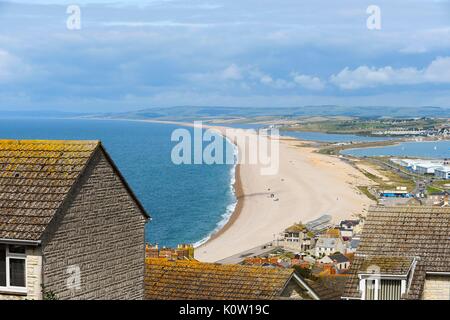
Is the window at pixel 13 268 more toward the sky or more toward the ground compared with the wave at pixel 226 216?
more toward the sky

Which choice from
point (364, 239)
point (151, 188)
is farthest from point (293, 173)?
point (364, 239)

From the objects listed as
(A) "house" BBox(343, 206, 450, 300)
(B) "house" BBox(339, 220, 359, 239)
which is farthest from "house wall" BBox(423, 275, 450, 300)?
(B) "house" BBox(339, 220, 359, 239)

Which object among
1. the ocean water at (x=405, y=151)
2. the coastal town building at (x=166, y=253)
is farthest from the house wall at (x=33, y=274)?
the ocean water at (x=405, y=151)

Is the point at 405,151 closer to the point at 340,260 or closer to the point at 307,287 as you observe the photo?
the point at 340,260

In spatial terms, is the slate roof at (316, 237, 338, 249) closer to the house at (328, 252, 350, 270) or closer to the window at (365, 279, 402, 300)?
the house at (328, 252, 350, 270)

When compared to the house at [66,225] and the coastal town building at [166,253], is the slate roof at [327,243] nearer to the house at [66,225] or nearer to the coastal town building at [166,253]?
the coastal town building at [166,253]

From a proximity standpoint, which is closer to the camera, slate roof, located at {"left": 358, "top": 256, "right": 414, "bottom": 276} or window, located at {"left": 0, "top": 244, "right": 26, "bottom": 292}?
window, located at {"left": 0, "top": 244, "right": 26, "bottom": 292}
